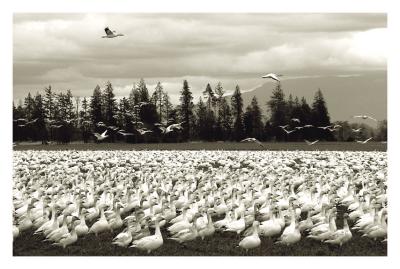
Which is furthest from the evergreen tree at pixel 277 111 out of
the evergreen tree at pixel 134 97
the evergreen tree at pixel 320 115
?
the evergreen tree at pixel 134 97

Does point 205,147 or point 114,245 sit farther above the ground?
point 205,147

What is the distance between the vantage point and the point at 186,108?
2555 cm

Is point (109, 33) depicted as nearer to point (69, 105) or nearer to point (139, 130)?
point (69, 105)

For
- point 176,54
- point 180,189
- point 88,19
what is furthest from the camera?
point 180,189

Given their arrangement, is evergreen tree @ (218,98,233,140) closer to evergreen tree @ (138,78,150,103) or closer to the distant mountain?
the distant mountain

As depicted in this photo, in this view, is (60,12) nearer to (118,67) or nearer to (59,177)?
(118,67)

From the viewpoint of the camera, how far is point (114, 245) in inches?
676

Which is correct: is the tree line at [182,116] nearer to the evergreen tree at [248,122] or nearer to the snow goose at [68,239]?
the evergreen tree at [248,122]

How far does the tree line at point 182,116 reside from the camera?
23.0 m

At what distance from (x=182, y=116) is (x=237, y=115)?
202 cm

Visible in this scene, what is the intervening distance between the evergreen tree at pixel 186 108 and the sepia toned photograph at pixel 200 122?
0.19ft

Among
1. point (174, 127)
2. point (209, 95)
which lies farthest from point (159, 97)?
point (174, 127)
